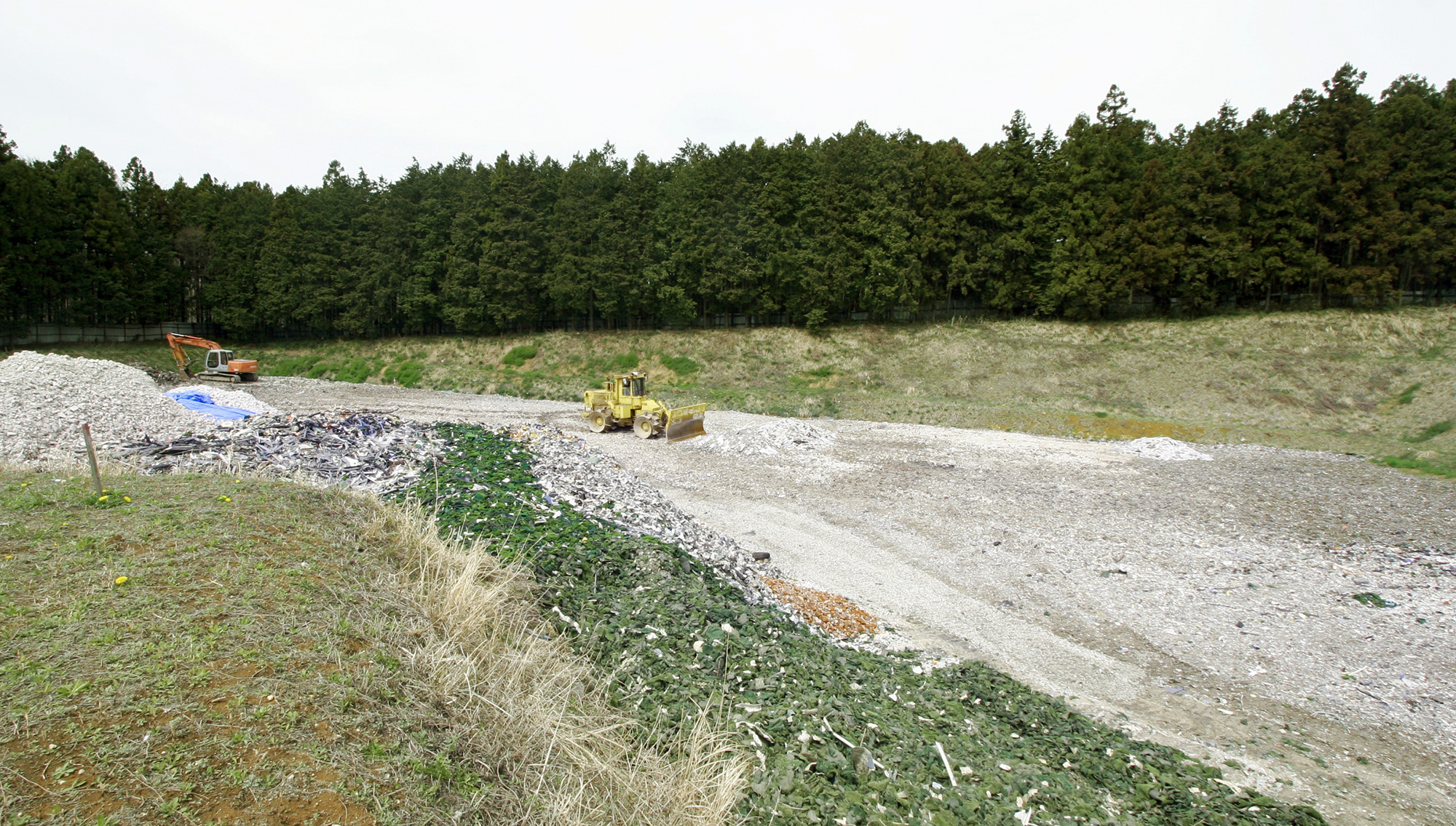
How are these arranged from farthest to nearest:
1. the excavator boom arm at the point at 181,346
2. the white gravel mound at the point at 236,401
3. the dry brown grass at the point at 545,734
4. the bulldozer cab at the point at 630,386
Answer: the excavator boom arm at the point at 181,346 < the bulldozer cab at the point at 630,386 < the white gravel mound at the point at 236,401 < the dry brown grass at the point at 545,734

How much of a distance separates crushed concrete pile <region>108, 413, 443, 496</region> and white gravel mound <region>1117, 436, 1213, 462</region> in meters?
20.3

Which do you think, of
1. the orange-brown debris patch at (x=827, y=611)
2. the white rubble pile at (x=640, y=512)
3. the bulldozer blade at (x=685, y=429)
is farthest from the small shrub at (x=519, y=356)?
the orange-brown debris patch at (x=827, y=611)

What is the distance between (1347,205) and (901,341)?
24.1 meters

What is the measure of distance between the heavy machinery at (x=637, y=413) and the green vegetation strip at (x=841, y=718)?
13.2 meters

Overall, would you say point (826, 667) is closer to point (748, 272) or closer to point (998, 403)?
point (998, 403)

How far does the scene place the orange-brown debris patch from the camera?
8.75m

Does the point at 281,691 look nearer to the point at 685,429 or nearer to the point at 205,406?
the point at 685,429

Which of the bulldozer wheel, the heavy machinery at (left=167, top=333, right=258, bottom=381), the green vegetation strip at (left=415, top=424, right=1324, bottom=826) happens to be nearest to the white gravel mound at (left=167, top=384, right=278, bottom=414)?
the bulldozer wheel

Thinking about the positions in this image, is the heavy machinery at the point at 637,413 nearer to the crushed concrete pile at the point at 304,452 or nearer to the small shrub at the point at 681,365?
the crushed concrete pile at the point at 304,452

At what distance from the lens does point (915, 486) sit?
667 inches

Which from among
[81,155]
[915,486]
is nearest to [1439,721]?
[915,486]

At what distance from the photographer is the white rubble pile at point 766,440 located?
67.0 feet

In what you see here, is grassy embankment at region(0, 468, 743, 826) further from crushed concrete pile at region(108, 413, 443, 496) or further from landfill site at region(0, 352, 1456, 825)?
crushed concrete pile at region(108, 413, 443, 496)

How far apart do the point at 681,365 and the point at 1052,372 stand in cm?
1947
